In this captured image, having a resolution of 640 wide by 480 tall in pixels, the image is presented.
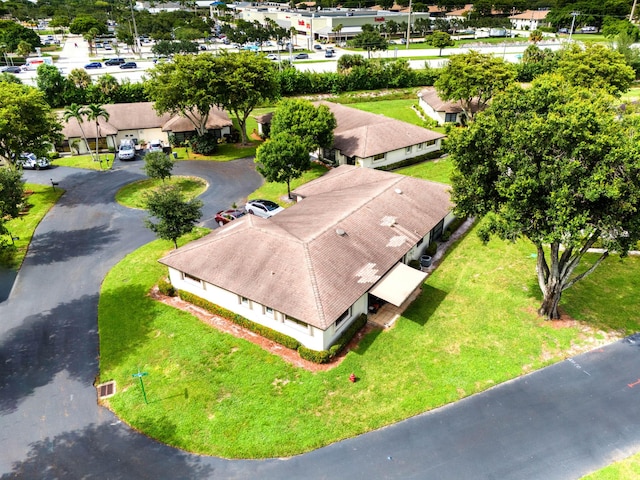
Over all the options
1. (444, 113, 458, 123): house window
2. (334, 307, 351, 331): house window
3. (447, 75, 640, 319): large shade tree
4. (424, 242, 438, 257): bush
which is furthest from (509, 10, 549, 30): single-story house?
(334, 307, 351, 331): house window

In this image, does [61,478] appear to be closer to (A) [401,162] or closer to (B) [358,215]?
(B) [358,215]

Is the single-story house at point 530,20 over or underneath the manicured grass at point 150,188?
over

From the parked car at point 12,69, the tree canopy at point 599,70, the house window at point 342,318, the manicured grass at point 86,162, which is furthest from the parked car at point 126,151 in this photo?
the tree canopy at point 599,70

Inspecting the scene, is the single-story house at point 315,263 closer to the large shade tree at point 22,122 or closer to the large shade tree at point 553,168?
the large shade tree at point 553,168

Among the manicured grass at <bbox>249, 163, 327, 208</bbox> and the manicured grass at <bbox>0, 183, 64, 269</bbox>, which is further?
the manicured grass at <bbox>249, 163, 327, 208</bbox>

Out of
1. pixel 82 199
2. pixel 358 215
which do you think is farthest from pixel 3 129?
pixel 358 215

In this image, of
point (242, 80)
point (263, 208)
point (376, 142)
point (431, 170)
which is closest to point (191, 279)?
point (263, 208)

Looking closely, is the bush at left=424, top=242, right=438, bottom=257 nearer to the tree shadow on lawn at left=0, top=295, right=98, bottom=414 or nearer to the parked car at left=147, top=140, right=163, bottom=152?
the tree shadow on lawn at left=0, top=295, right=98, bottom=414
